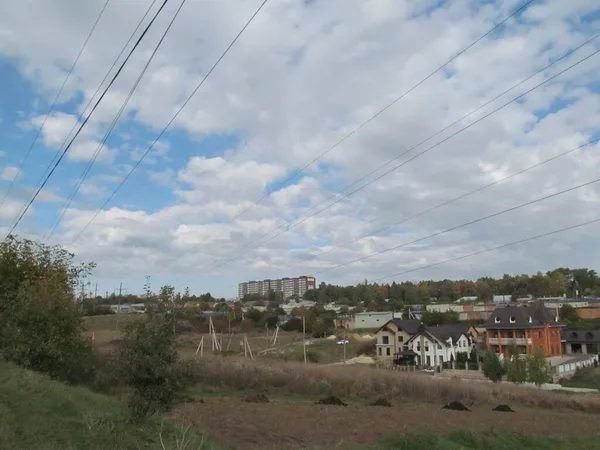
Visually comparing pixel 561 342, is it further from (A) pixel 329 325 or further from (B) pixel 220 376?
(B) pixel 220 376

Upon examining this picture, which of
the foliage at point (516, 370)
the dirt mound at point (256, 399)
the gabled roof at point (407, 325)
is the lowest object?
the foliage at point (516, 370)

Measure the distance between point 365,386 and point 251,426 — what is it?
1795cm

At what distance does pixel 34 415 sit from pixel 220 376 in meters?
25.0

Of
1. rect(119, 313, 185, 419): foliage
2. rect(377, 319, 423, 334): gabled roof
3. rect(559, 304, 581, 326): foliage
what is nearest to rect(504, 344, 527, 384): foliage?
rect(377, 319, 423, 334): gabled roof

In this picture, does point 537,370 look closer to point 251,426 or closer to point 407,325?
point 407,325

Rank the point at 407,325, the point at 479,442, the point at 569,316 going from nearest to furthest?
the point at 479,442, the point at 407,325, the point at 569,316

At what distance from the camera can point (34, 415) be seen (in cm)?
1132

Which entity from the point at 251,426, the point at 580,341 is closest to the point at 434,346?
the point at 580,341

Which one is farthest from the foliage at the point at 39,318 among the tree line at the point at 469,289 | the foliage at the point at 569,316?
Answer: the tree line at the point at 469,289

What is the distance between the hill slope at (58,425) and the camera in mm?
9688

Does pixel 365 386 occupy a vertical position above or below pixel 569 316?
below

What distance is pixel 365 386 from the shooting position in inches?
1379

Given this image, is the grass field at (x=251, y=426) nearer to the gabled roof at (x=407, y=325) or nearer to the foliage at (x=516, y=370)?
the foliage at (x=516, y=370)

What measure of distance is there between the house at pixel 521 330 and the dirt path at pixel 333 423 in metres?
47.1
